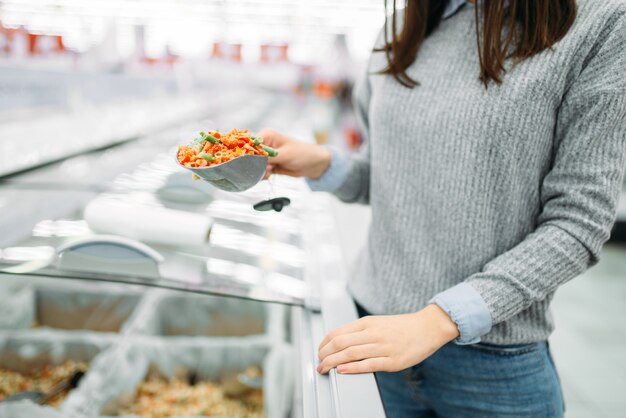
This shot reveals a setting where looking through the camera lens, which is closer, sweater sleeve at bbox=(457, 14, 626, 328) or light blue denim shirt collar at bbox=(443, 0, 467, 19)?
sweater sleeve at bbox=(457, 14, 626, 328)

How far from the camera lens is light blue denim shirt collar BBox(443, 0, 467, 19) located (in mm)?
901

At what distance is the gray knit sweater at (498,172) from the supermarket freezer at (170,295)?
0.65 ft

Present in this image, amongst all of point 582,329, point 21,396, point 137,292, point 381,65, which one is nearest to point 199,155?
point 381,65

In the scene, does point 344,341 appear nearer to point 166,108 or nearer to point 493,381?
point 493,381

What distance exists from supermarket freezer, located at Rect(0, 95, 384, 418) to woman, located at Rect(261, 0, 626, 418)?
0.39 feet

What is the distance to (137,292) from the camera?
1.73 metres

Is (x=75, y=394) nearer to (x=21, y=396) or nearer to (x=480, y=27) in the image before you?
(x=21, y=396)

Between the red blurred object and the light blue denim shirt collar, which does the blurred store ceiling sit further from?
the light blue denim shirt collar

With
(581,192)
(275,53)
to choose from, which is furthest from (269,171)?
(275,53)

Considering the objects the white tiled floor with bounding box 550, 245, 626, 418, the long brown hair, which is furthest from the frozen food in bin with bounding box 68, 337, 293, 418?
the white tiled floor with bounding box 550, 245, 626, 418

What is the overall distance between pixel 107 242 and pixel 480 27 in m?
0.88

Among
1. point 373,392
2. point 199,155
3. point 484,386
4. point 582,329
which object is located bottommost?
point 582,329

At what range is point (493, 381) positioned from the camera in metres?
0.84

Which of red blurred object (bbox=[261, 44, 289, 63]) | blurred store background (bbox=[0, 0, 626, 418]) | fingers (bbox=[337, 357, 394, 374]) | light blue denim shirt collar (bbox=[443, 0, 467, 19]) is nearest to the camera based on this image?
fingers (bbox=[337, 357, 394, 374])
